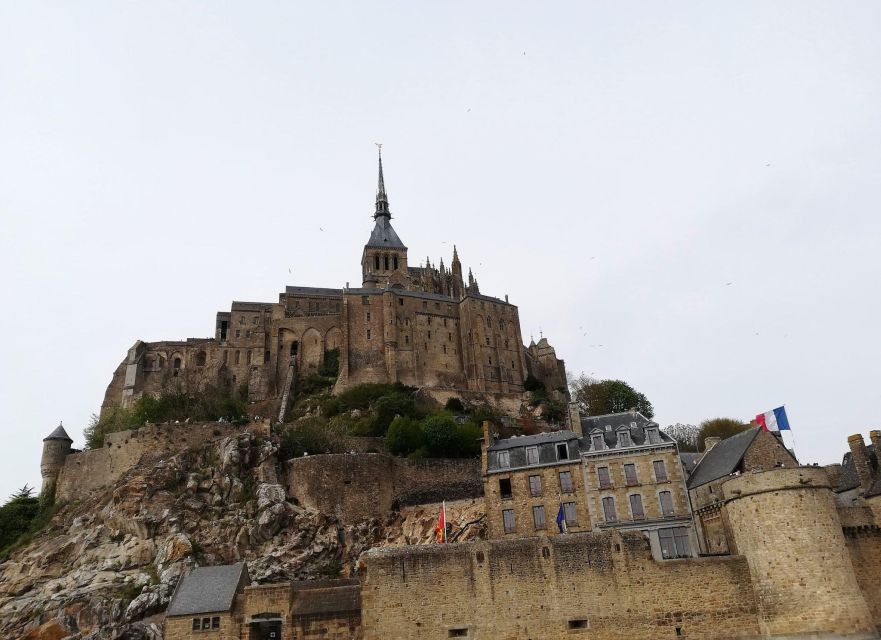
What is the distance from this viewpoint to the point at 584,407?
70.4 m

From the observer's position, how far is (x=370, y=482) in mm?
44938

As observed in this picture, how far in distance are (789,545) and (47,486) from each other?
1916 inches

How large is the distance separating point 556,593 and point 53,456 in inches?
1650

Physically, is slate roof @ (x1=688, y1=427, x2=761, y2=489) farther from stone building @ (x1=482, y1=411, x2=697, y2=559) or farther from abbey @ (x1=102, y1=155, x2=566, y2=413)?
abbey @ (x1=102, y1=155, x2=566, y2=413)

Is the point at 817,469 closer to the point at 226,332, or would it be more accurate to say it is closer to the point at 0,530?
the point at 0,530

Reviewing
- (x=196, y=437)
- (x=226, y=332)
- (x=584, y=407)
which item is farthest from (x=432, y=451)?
(x=226, y=332)

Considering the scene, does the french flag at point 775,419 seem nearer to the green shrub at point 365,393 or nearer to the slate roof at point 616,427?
the slate roof at point 616,427

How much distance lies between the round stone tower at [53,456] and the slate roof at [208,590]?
1108 inches

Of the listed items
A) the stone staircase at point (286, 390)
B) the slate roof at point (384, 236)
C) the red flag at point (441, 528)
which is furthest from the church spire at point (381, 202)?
the red flag at point (441, 528)

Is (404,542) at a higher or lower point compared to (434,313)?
lower

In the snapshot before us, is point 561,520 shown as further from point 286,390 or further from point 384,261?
point 384,261

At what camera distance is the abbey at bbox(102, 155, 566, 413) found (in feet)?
240

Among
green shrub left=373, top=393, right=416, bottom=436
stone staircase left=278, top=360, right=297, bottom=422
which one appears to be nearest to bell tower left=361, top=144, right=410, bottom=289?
stone staircase left=278, top=360, right=297, bottom=422

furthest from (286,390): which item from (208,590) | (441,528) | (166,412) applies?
(208,590)
